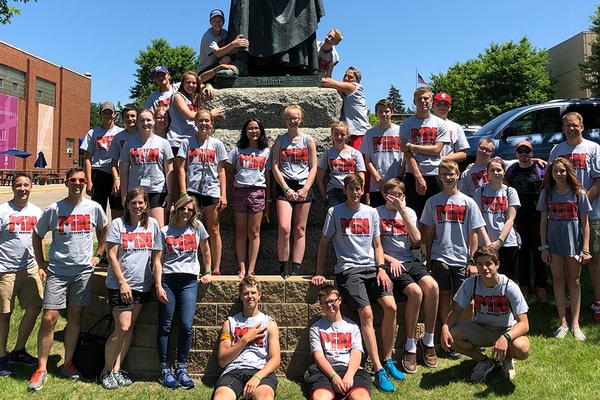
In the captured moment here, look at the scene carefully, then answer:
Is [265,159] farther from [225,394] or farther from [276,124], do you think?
[225,394]

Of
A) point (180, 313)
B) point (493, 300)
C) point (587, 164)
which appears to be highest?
point (587, 164)

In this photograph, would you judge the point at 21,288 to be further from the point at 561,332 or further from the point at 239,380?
the point at 561,332

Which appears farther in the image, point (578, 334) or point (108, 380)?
point (578, 334)

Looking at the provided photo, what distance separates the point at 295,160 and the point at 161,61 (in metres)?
41.6

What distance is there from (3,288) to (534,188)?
19.2 ft

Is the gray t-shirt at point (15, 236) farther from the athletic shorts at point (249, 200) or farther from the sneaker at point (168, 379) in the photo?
the athletic shorts at point (249, 200)

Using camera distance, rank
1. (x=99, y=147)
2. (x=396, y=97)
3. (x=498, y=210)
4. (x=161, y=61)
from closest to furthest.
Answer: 1. (x=498, y=210)
2. (x=99, y=147)
3. (x=161, y=61)
4. (x=396, y=97)

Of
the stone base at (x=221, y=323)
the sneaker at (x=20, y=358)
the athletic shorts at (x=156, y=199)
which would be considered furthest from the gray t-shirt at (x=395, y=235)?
the sneaker at (x=20, y=358)

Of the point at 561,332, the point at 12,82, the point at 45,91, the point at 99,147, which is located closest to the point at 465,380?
Result: the point at 561,332

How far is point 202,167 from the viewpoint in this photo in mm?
4887

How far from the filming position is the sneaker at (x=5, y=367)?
4.39 metres

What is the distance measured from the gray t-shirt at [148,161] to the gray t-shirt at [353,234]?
5.94 ft

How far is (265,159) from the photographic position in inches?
194

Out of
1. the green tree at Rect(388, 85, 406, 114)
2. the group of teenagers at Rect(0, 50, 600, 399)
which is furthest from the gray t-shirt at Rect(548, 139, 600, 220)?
the green tree at Rect(388, 85, 406, 114)
